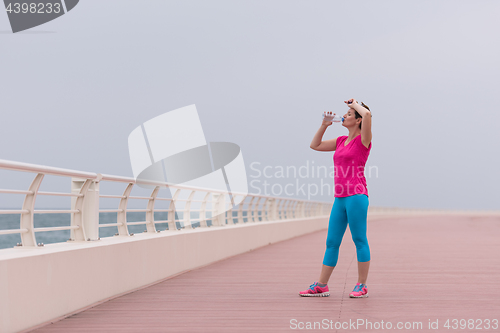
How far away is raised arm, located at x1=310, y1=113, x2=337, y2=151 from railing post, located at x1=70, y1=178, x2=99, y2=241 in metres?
2.30

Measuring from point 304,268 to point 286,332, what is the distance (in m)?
5.40

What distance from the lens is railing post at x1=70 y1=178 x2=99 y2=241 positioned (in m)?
6.58

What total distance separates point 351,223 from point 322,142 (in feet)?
3.18

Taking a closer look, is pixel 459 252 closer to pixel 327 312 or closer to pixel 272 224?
pixel 272 224

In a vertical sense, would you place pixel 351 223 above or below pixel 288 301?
above

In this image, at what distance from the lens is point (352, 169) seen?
6.48 meters

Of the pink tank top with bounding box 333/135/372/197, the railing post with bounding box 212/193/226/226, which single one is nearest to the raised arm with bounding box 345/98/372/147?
the pink tank top with bounding box 333/135/372/197

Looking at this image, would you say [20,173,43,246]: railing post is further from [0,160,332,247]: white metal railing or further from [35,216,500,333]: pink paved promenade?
[35,216,500,333]: pink paved promenade

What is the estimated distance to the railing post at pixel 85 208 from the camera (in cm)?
658

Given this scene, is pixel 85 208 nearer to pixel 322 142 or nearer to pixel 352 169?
pixel 322 142

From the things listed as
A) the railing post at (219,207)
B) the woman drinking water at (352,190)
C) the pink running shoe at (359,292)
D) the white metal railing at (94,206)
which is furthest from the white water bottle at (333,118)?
the railing post at (219,207)

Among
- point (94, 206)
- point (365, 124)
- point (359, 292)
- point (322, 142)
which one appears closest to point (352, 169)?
point (365, 124)

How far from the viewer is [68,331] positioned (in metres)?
4.95

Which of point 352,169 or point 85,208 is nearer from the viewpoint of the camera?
point 352,169
